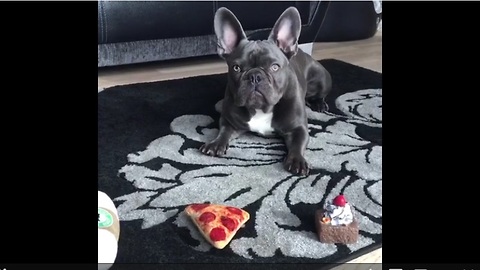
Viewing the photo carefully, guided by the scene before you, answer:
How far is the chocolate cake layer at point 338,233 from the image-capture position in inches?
43.1

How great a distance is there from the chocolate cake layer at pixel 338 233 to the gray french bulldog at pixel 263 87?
1.19ft

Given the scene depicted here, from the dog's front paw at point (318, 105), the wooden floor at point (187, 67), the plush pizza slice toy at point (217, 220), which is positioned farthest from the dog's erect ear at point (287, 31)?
the wooden floor at point (187, 67)

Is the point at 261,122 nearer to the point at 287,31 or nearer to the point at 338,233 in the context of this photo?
the point at 287,31

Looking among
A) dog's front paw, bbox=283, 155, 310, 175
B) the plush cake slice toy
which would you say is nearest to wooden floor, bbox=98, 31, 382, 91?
dog's front paw, bbox=283, 155, 310, 175

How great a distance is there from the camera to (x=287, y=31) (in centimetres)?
162

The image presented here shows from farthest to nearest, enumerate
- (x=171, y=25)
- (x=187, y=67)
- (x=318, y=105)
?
1. (x=187, y=67)
2. (x=171, y=25)
3. (x=318, y=105)

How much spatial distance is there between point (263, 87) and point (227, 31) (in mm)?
226

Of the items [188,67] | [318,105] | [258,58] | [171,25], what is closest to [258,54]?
[258,58]

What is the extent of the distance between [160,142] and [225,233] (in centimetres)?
63
